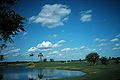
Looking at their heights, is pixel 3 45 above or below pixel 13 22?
below

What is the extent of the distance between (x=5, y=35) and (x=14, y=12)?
301cm

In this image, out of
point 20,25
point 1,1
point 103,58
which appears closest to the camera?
point 1,1

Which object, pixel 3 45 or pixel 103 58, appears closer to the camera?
pixel 3 45

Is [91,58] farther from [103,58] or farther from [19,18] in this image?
[19,18]

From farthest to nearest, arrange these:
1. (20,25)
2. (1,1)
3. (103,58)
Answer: (103,58), (20,25), (1,1)

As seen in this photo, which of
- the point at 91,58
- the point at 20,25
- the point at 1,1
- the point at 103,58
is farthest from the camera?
the point at 91,58

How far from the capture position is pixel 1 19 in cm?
2180

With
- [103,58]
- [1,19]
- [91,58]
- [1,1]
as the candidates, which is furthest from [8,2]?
[91,58]

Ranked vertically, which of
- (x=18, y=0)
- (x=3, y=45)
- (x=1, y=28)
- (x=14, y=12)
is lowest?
(x=3, y=45)

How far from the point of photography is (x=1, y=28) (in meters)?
22.2

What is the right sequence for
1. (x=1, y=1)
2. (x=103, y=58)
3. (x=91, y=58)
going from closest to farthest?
1. (x=1, y=1)
2. (x=103, y=58)
3. (x=91, y=58)

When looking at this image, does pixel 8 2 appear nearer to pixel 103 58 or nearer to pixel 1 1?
pixel 1 1

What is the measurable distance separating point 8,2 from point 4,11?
1.20 meters

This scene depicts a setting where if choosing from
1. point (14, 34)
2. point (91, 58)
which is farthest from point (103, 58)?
point (14, 34)
